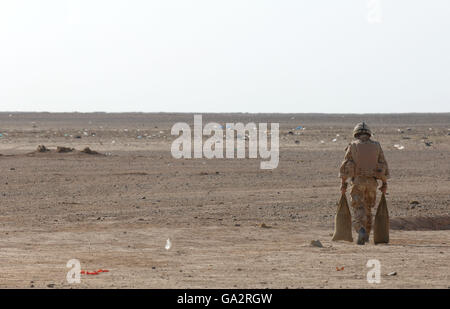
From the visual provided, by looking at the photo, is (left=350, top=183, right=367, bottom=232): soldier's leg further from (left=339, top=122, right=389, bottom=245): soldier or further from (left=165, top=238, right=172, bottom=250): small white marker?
(left=165, top=238, right=172, bottom=250): small white marker

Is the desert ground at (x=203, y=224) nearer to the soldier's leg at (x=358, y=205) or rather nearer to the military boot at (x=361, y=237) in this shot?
the military boot at (x=361, y=237)

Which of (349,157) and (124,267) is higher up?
(349,157)

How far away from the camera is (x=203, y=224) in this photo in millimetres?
14625

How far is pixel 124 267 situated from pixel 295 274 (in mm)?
1965

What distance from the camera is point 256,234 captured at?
43.9 ft

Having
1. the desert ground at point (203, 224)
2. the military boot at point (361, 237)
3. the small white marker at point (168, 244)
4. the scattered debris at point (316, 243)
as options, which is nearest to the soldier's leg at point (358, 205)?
the military boot at point (361, 237)

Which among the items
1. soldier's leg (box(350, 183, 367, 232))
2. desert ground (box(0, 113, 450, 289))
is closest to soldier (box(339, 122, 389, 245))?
soldier's leg (box(350, 183, 367, 232))

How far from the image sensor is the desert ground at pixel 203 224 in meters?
9.55

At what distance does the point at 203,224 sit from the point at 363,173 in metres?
3.31

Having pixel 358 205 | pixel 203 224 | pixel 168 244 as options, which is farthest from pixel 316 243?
pixel 203 224

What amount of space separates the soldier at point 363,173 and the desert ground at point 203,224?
17.3 inches

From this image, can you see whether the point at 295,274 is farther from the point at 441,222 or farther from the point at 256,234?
the point at 441,222
